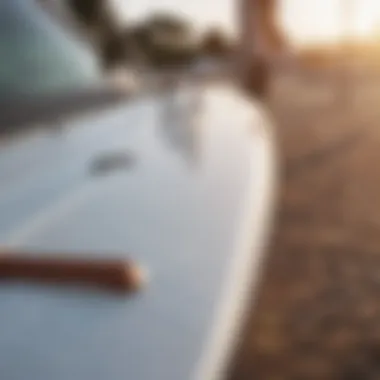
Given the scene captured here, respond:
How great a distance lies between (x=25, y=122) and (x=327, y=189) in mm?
1771

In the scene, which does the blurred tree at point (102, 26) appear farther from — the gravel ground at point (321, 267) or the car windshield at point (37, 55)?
the gravel ground at point (321, 267)

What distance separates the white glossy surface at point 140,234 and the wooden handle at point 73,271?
0.03m

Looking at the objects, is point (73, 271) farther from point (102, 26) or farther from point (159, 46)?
point (159, 46)

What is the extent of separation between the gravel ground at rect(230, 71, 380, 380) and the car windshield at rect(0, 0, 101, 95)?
62 centimetres

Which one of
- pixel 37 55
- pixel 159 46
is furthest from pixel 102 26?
pixel 37 55

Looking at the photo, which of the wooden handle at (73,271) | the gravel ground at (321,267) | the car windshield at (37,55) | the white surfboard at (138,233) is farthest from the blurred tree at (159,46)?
the wooden handle at (73,271)

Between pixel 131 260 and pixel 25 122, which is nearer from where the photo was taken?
pixel 131 260

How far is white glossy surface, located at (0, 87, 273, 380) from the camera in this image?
1167mm

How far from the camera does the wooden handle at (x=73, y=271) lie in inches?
51.4

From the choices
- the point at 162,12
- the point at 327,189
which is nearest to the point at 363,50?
the point at 162,12

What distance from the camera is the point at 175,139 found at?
2.19 m

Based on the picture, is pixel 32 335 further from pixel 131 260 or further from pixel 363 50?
pixel 363 50

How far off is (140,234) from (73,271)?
22 centimetres

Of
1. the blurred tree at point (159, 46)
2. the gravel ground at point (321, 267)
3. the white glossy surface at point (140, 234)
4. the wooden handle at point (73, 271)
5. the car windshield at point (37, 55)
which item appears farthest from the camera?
the blurred tree at point (159, 46)
